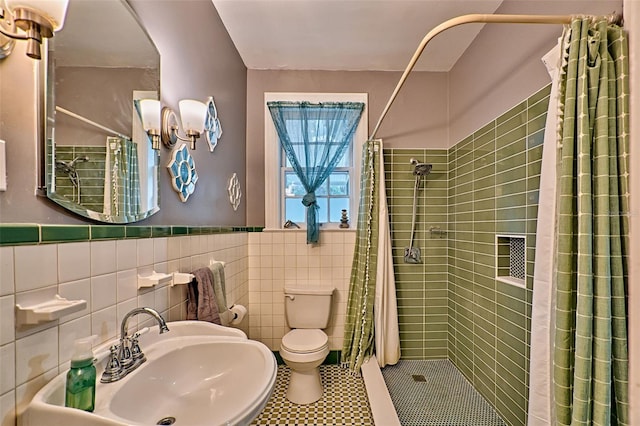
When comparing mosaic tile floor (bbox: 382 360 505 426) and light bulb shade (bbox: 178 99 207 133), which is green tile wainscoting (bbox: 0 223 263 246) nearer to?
light bulb shade (bbox: 178 99 207 133)

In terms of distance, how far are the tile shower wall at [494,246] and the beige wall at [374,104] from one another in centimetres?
37

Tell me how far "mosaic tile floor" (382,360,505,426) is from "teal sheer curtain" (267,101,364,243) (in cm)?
159

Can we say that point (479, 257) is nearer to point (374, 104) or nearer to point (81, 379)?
point (374, 104)

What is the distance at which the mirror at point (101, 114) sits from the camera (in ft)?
2.64

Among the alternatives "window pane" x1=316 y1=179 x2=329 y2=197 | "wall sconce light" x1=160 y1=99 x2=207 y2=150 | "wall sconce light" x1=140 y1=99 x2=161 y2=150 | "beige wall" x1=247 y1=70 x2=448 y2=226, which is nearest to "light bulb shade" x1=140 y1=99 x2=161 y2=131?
"wall sconce light" x1=140 y1=99 x2=161 y2=150

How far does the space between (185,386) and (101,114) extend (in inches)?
38.1

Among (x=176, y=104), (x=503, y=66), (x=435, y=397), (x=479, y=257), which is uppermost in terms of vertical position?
(x=503, y=66)

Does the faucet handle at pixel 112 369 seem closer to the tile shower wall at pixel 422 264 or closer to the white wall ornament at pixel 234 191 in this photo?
the white wall ornament at pixel 234 191

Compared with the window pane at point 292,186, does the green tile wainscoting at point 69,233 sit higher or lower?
lower

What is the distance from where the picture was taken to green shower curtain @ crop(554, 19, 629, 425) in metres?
0.93

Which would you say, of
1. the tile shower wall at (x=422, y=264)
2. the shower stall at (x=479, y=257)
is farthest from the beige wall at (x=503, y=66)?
the tile shower wall at (x=422, y=264)

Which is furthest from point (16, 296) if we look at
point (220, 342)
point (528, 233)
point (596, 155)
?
point (528, 233)

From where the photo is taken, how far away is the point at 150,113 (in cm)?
119
